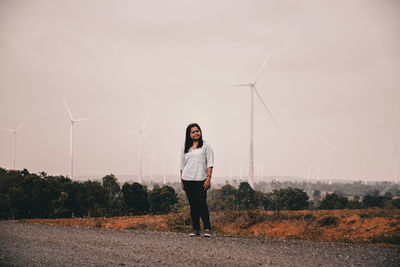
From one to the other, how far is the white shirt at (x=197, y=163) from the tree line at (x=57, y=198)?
34.4 ft

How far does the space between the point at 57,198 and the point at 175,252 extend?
2781 centimetres

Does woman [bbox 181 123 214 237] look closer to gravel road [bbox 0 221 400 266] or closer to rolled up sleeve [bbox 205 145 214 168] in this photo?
rolled up sleeve [bbox 205 145 214 168]

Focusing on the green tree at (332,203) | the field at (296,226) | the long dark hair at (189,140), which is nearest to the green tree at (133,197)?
the green tree at (332,203)

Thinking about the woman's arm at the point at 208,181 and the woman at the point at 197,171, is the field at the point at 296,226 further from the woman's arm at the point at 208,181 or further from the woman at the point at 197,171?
the woman's arm at the point at 208,181

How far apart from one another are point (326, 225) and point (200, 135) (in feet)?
14.3

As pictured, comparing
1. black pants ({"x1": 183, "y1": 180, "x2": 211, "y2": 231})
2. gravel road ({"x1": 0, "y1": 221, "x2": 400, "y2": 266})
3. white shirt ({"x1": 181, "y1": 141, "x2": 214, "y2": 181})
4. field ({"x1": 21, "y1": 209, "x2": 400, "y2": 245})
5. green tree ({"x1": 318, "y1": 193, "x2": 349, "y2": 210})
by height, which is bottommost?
green tree ({"x1": 318, "y1": 193, "x2": 349, "y2": 210})

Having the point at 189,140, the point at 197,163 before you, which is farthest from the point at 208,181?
the point at 189,140

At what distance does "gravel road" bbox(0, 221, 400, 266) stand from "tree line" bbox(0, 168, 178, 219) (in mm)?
10842

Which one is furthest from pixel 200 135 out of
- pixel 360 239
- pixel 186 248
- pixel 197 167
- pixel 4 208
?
pixel 4 208

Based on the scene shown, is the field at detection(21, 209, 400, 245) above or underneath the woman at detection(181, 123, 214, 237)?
underneath

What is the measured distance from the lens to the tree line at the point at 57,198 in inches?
1037

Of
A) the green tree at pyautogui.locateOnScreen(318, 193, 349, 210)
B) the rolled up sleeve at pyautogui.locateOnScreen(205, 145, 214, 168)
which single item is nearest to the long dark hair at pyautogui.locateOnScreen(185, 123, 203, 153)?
the rolled up sleeve at pyautogui.locateOnScreen(205, 145, 214, 168)

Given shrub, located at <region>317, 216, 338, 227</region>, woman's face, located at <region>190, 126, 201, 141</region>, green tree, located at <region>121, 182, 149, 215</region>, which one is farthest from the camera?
green tree, located at <region>121, 182, 149, 215</region>

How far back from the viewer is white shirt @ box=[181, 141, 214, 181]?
8.19 m
